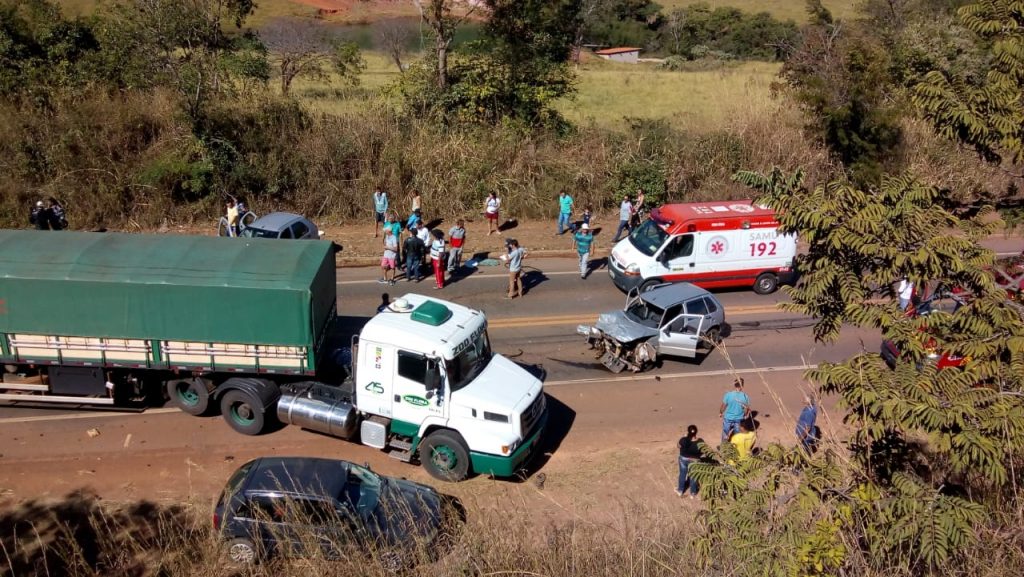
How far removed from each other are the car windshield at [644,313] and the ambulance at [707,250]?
8.13 feet

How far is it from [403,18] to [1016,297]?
59.1m

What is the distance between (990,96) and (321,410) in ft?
33.3

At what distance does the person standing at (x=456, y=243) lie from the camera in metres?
21.2

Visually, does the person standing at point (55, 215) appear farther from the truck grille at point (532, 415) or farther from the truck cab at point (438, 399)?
the truck grille at point (532, 415)

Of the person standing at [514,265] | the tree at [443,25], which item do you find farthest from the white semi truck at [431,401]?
the tree at [443,25]

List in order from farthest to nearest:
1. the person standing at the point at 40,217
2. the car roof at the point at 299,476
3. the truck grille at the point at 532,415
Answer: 1. the person standing at the point at 40,217
2. the truck grille at the point at 532,415
3. the car roof at the point at 299,476

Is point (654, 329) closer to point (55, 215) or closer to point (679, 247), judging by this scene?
point (679, 247)

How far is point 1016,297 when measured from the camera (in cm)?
795

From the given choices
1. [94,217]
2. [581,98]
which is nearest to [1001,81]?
[94,217]

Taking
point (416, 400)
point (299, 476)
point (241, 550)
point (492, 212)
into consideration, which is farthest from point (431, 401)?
point (492, 212)

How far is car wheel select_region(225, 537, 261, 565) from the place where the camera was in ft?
28.3

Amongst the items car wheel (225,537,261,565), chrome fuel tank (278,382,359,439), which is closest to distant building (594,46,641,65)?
chrome fuel tank (278,382,359,439)

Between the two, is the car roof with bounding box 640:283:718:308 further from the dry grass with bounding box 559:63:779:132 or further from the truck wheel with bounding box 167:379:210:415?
the dry grass with bounding box 559:63:779:132

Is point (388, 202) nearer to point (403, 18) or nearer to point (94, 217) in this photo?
point (94, 217)
